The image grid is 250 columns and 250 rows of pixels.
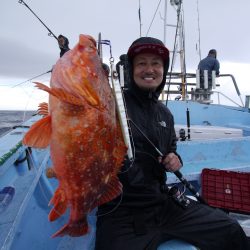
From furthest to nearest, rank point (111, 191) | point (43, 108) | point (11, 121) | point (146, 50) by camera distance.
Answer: point (11, 121) < point (146, 50) < point (111, 191) < point (43, 108)

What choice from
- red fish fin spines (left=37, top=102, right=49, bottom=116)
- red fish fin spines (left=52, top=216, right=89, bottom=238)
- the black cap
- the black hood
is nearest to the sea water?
the black hood

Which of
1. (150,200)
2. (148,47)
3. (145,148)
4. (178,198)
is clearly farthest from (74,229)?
(148,47)

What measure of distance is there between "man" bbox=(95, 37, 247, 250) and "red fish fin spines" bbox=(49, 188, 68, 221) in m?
0.71

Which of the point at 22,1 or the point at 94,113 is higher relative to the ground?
the point at 22,1

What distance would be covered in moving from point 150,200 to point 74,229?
0.96m

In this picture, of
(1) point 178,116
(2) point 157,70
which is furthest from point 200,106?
(2) point 157,70

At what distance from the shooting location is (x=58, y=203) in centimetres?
158

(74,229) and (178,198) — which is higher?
(74,229)

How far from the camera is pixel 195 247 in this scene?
233 centimetres

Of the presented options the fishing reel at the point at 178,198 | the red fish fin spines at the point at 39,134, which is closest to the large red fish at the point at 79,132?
the red fish fin spines at the point at 39,134

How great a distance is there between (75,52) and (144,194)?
56.7 inches

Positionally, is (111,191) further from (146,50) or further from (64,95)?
(146,50)

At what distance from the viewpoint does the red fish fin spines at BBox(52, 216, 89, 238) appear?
1.71 m

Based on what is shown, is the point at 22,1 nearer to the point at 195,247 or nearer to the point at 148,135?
the point at 148,135
